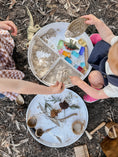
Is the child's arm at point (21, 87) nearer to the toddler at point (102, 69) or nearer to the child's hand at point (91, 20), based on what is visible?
the toddler at point (102, 69)

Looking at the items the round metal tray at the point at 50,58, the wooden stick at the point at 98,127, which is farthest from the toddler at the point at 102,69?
the wooden stick at the point at 98,127

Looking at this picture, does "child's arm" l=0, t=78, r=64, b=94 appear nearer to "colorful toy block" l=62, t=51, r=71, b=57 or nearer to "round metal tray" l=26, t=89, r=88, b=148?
"round metal tray" l=26, t=89, r=88, b=148

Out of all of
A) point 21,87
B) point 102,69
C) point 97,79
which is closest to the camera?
point 21,87

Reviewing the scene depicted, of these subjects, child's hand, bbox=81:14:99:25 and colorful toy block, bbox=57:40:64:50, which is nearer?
child's hand, bbox=81:14:99:25

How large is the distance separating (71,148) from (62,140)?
0.20 metres

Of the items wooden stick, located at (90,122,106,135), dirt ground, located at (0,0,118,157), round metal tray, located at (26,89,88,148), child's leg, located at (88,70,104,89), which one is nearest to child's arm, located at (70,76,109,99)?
child's leg, located at (88,70,104,89)

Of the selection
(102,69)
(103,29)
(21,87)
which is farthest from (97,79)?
(21,87)

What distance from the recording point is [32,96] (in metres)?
1.63

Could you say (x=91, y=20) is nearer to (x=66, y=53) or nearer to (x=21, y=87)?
(x=66, y=53)

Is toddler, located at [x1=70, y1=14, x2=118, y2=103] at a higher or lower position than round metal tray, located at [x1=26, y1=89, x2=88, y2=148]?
higher

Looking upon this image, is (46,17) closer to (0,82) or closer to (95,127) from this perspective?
(0,82)

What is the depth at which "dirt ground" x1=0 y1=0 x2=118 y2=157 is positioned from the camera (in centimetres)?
160

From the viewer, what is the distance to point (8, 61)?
1412 millimetres

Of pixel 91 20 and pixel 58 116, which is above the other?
pixel 91 20
